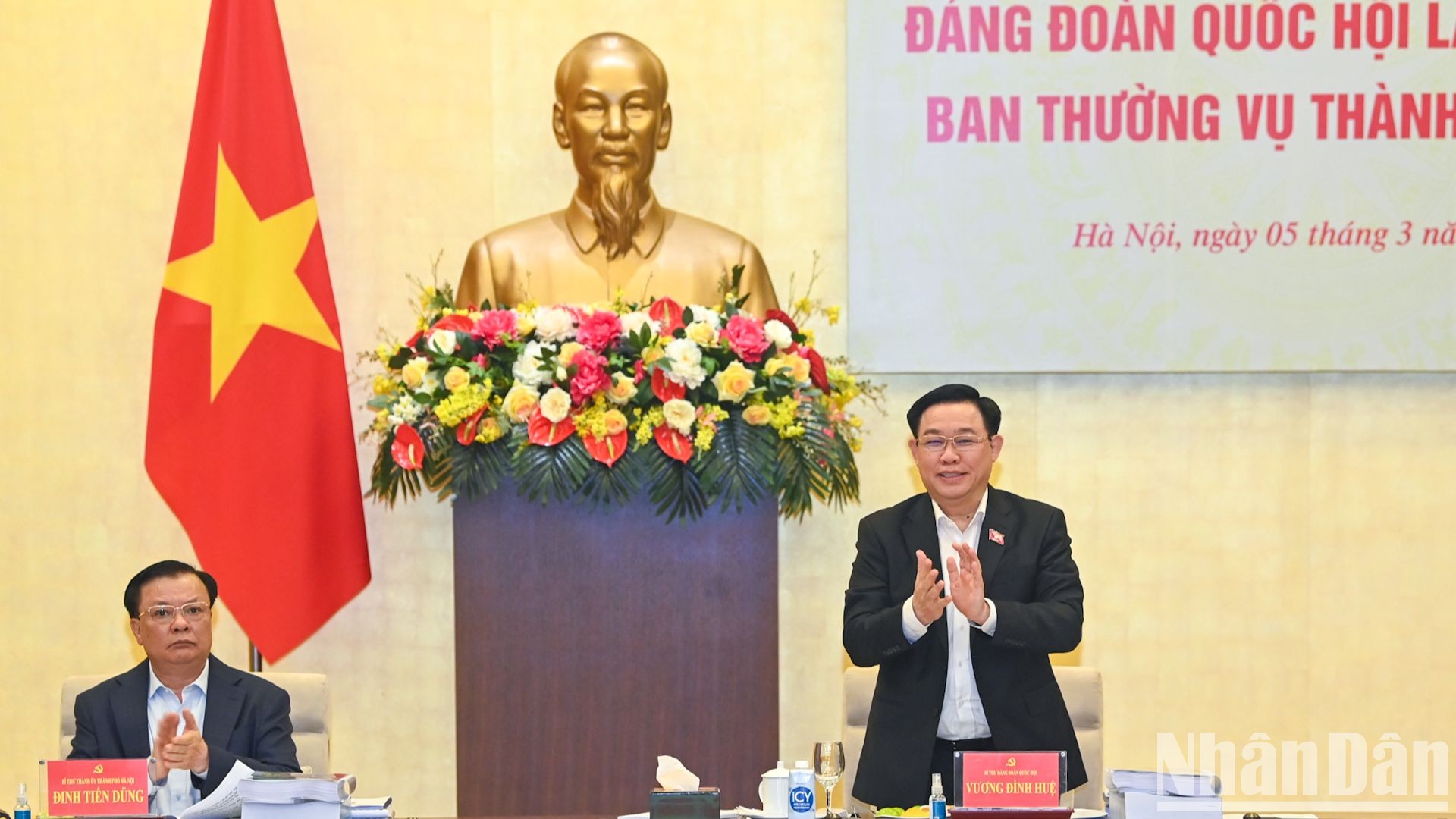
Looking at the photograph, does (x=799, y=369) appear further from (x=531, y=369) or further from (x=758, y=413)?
(x=531, y=369)

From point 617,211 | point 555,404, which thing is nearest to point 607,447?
point 555,404

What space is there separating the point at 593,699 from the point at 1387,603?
2.80 m

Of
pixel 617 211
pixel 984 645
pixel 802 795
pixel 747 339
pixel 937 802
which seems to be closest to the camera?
pixel 937 802

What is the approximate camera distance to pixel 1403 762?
5445 millimetres

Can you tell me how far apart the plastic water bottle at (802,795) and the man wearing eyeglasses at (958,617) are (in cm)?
38

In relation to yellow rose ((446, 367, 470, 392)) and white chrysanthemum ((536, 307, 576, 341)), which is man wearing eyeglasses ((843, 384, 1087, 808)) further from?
yellow rose ((446, 367, 470, 392))

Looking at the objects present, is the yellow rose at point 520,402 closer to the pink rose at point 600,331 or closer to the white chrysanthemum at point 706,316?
the pink rose at point 600,331

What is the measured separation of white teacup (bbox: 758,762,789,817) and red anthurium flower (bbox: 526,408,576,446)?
1343 mm

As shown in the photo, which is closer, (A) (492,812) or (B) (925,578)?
(B) (925,578)

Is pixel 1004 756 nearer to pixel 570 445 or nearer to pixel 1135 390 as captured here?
pixel 570 445

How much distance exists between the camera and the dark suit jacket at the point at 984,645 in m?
3.27

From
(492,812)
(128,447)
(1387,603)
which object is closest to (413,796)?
(492,812)

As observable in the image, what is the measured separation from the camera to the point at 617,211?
492cm

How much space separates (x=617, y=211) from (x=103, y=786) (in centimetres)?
255
